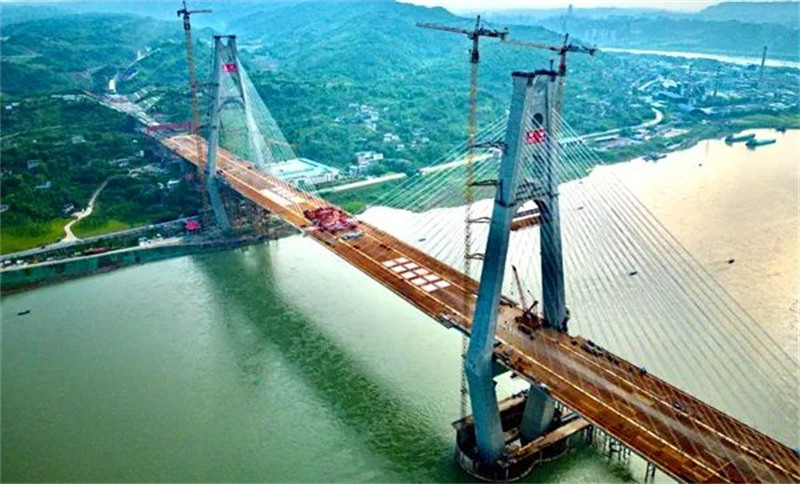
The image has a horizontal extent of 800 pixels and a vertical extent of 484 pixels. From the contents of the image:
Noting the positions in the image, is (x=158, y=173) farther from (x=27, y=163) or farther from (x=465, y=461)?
(x=465, y=461)

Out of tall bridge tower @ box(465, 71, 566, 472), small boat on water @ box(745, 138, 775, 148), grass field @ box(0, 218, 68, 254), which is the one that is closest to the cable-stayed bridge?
tall bridge tower @ box(465, 71, 566, 472)

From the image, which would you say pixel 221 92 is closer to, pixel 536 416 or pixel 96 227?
pixel 96 227

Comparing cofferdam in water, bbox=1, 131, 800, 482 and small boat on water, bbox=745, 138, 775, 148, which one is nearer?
cofferdam in water, bbox=1, 131, 800, 482

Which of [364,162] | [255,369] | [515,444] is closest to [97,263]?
[255,369]

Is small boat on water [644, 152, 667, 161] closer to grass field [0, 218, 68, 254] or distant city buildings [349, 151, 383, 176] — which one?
distant city buildings [349, 151, 383, 176]

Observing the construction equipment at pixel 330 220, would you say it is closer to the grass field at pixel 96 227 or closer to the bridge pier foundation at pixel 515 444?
the bridge pier foundation at pixel 515 444

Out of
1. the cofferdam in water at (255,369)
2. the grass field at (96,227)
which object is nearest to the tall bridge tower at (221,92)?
the cofferdam in water at (255,369)
